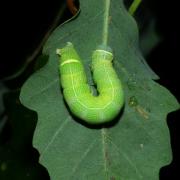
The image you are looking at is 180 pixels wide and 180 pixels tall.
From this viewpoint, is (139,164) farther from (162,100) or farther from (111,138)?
(162,100)

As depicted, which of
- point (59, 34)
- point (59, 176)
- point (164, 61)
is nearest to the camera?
point (59, 176)

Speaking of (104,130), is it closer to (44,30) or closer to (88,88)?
(88,88)

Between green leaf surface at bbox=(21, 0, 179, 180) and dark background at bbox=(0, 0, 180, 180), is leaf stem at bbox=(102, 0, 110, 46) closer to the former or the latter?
green leaf surface at bbox=(21, 0, 179, 180)

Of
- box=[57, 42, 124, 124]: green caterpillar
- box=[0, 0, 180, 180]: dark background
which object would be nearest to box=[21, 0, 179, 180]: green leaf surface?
box=[57, 42, 124, 124]: green caterpillar

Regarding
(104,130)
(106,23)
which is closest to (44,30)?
(106,23)

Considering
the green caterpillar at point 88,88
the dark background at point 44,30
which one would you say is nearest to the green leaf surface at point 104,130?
the green caterpillar at point 88,88

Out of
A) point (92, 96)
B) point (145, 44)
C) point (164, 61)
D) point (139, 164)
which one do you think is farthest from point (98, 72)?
point (164, 61)
